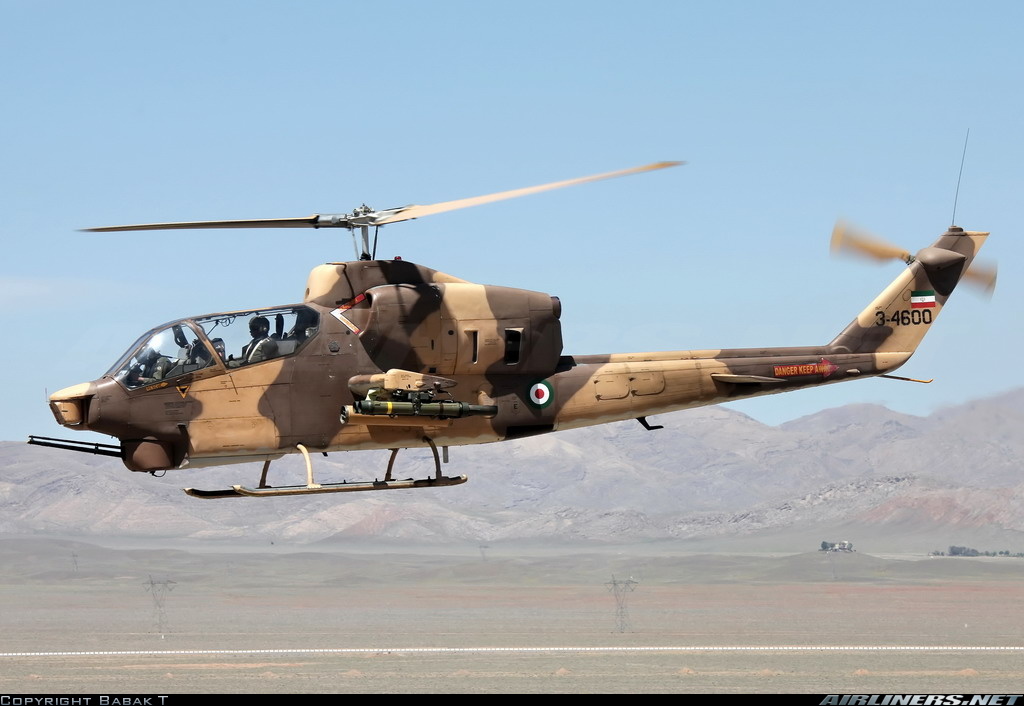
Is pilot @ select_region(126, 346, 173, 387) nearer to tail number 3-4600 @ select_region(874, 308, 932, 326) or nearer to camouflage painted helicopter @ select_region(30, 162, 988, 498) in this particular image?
camouflage painted helicopter @ select_region(30, 162, 988, 498)

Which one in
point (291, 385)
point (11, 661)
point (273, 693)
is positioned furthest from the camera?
point (11, 661)

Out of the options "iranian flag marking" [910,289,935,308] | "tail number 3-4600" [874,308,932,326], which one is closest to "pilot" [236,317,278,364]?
"tail number 3-4600" [874,308,932,326]

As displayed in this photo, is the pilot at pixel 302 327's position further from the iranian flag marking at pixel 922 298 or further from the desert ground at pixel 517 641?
the desert ground at pixel 517 641

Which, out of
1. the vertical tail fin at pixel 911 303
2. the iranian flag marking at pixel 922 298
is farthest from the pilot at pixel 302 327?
the iranian flag marking at pixel 922 298

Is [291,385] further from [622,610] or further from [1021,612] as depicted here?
[1021,612]

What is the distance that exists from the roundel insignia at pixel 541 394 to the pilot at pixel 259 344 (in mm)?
4789

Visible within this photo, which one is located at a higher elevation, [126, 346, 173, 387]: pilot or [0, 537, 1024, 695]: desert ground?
[126, 346, 173, 387]: pilot

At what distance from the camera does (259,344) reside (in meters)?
22.5

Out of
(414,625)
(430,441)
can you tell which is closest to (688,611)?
(414,625)

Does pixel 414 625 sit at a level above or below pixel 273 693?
below

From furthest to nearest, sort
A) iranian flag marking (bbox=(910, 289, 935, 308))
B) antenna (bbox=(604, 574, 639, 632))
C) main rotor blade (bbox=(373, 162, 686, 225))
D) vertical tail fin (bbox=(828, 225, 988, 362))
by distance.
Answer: antenna (bbox=(604, 574, 639, 632))
iranian flag marking (bbox=(910, 289, 935, 308))
vertical tail fin (bbox=(828, 225, 988, 362))
main rotor blade (bbox=(373, 162, 686, 225))

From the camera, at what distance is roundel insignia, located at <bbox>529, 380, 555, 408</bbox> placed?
79.2 ft

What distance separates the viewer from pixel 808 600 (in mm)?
181375

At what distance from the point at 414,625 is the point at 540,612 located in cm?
2099
